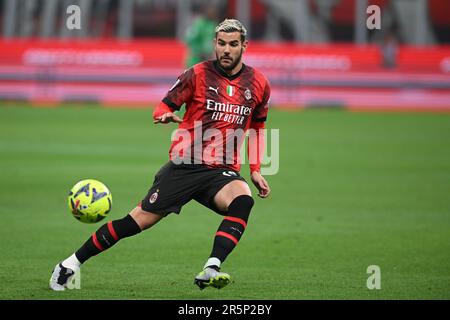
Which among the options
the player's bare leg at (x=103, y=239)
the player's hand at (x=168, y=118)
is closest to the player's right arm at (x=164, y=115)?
the player's hand at (x=168, y=118)

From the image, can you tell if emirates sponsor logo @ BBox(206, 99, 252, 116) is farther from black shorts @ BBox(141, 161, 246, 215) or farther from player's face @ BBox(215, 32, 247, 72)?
black shorts @ BBox(141, 161, 246, 215)

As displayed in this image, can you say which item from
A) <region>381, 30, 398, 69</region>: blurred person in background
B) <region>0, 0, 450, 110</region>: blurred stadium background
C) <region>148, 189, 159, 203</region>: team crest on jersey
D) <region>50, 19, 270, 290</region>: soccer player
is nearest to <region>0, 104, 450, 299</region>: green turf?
<region>50, 19, 270, 290</region>: soccer player

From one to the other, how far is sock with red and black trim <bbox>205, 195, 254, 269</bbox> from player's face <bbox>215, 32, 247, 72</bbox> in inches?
46.2

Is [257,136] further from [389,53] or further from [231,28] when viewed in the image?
[389,53]

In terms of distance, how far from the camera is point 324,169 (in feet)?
61.8

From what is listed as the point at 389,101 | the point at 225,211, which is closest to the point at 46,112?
the point at 389,101

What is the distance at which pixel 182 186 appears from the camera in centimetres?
882

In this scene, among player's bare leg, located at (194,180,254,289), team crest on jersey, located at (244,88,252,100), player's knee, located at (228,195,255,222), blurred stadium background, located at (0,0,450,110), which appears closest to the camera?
player's bare leg, located at (194,180,254,289)

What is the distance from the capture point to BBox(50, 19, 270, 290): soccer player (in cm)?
875

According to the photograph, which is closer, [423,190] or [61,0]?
[423,190]

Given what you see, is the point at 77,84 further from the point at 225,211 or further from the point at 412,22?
the point at 225,211

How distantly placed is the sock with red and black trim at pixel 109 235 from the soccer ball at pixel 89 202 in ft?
1.02

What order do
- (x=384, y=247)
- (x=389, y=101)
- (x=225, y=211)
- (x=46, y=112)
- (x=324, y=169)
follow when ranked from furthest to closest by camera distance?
(x=389, y=101) → (x=46, y=112) → (x=324, y=169) → (x=384, y=247) → (x=225, y=211)

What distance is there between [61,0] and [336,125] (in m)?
15.0
